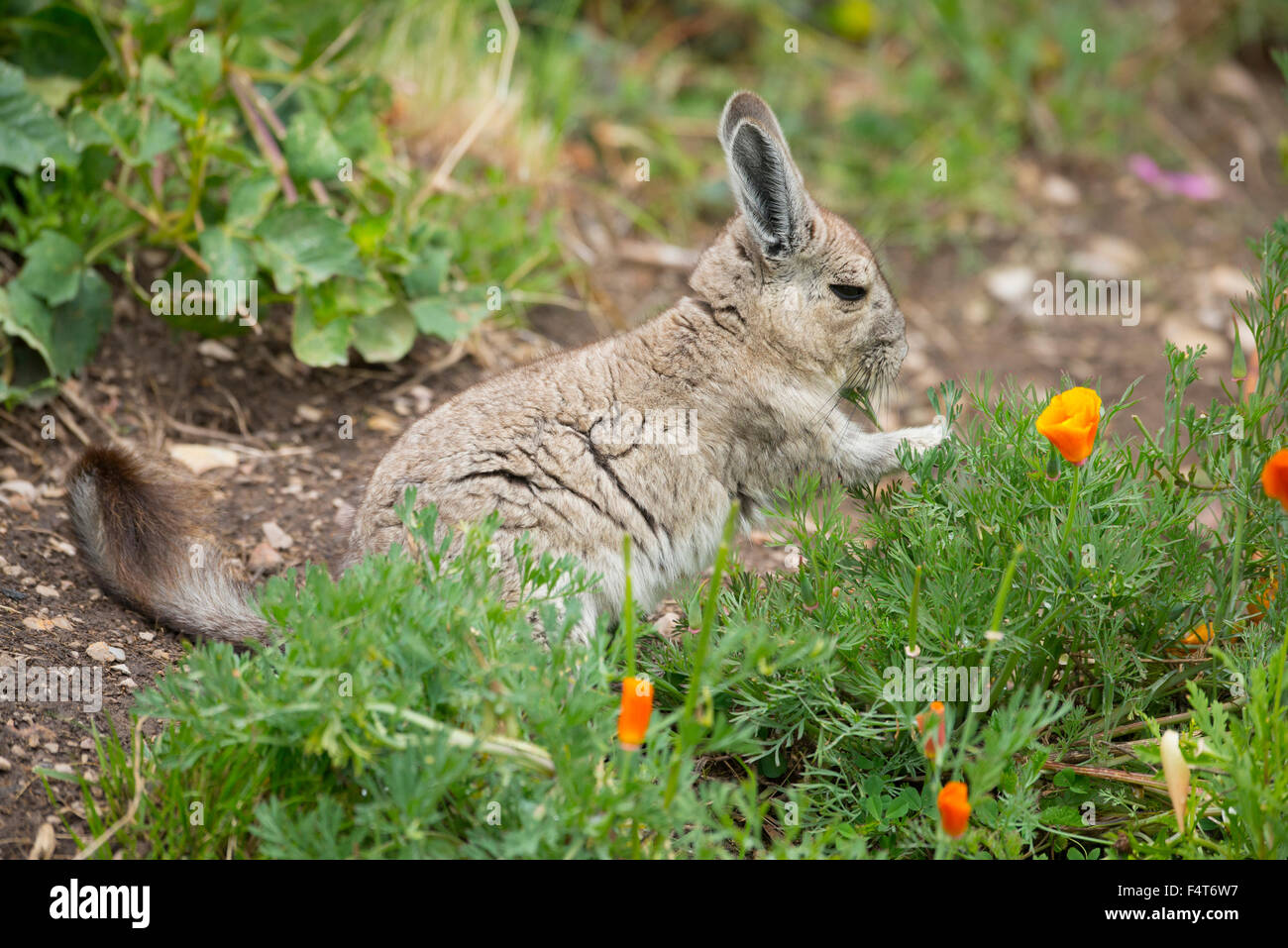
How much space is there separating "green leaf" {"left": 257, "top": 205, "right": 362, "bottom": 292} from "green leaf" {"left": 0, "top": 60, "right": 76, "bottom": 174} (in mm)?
788

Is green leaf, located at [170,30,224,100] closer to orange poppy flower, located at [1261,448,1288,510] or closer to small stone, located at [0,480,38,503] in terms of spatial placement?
small stone, located at [0,480,38,503]

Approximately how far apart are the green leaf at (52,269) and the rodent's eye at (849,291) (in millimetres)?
2760

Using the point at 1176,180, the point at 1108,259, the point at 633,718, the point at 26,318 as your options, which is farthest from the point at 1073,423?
the point at 1176,180

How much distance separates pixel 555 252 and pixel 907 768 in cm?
346

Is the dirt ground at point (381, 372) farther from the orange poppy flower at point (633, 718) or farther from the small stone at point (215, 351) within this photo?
the orange poppy flower at point (633, 718)

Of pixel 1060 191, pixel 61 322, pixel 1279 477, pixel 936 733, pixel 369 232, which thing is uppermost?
pixel 1060 191

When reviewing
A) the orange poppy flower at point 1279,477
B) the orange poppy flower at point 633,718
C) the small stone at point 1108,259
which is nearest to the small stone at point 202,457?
the orange poppy flower at point 633,718

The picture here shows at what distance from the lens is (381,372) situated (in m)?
5.22

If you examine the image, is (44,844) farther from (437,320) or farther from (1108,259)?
(1108,259)

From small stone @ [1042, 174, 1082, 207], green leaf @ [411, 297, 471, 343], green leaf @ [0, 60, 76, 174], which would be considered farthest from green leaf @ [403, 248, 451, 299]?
small stone @ [1042, 174, 1082, 207]

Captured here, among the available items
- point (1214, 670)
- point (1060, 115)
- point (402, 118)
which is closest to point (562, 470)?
point (1214, 670)

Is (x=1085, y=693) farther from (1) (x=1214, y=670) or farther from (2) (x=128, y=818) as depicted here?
(2) (x=128, y=818)

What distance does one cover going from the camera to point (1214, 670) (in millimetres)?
3090

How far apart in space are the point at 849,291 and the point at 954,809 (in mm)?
2126
